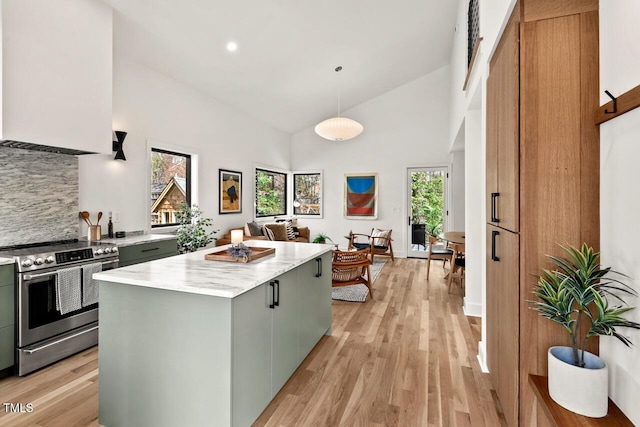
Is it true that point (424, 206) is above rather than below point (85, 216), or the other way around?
above

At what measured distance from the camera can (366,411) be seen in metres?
1.99

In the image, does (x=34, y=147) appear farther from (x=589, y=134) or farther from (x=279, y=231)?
(x=279, y=231)

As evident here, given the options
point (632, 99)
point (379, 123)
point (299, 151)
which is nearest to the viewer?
point (632, 99)

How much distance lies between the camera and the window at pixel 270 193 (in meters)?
7.15

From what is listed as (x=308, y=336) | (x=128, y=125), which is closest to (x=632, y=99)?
(x=308, y=336)

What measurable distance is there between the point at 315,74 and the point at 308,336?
179 inches

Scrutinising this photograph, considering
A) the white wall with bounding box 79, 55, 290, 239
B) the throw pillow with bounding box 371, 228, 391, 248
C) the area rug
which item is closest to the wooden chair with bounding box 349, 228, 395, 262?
the throw pillow with bounding box 371, 228, 391, 248

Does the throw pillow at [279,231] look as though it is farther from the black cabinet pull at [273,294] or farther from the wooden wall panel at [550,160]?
the wooden wall panel at [550,160]

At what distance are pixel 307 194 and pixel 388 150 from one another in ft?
7.62

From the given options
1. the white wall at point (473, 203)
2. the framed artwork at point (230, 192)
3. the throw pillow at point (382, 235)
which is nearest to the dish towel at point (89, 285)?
the framed artwork at point (230, 192)

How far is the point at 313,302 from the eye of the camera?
2.63m

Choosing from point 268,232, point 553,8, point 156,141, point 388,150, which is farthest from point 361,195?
point 553,8

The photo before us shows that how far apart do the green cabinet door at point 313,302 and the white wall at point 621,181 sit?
169 centimetres

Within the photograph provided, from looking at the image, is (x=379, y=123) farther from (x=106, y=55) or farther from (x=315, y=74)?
(x=106, y=55)
